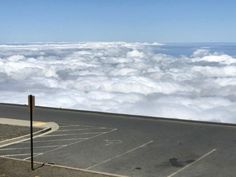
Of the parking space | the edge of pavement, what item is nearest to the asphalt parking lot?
the parking space

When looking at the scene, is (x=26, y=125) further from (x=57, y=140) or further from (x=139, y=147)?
(x=139, y=147)

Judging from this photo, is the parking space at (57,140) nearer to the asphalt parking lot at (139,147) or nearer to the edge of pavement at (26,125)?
the asphalt parking lot at (139,147)

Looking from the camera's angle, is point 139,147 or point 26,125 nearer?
point 139,147

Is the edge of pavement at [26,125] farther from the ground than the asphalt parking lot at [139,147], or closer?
closer

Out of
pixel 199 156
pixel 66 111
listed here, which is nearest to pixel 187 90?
pixel 66 111

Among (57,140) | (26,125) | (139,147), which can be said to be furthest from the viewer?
(26,125)

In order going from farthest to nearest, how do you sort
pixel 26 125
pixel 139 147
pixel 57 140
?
pixel 26 125
pixel 57 140
pixel 139 147

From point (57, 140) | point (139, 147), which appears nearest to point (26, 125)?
point (57, 140)

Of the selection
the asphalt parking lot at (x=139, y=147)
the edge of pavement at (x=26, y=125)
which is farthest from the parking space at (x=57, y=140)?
the edge of pavement at (x=26, y=125)

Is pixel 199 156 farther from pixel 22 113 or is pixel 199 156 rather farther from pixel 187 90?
pixel 187 90
